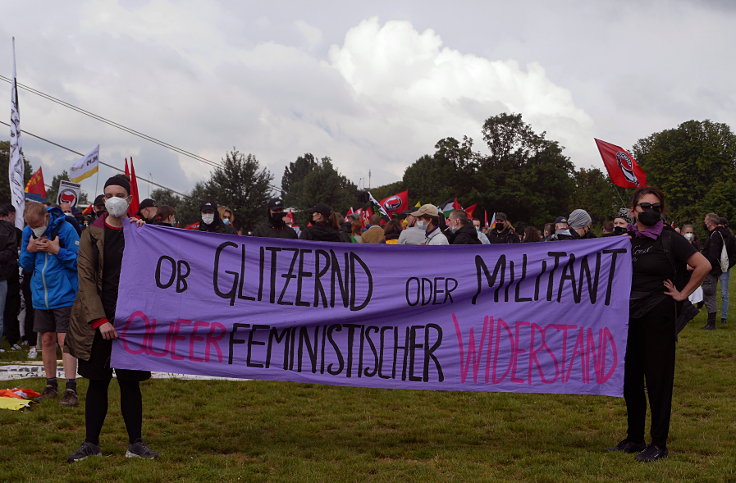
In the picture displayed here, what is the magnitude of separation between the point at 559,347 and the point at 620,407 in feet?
7.72

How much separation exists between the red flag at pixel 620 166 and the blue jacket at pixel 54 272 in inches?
260

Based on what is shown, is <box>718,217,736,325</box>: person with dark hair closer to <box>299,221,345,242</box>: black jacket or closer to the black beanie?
<box>299,221,345,242</box>: black jacket

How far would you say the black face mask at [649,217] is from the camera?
5.65m

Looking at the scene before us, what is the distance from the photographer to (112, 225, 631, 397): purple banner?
19.3 feet

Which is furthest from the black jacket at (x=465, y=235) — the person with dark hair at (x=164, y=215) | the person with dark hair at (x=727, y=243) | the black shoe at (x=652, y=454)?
the person with dark hair at (x=727, y=243)

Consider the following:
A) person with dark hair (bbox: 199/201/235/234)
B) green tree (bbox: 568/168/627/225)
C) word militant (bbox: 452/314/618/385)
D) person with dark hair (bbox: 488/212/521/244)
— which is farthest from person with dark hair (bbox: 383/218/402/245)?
green tree (bbox: 568/168/627/225)

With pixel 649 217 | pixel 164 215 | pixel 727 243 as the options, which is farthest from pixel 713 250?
pixel 164 215

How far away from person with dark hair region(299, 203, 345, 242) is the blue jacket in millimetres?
2641

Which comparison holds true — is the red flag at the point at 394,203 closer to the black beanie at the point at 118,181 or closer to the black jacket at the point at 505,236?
the black jacket at the point at 505,236

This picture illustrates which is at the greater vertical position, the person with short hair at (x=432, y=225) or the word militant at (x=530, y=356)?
the person with short hair at (x=432, y=225)

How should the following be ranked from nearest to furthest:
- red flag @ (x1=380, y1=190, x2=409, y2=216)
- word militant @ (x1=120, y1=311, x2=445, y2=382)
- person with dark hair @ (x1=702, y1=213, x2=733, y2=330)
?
word militant @ (x1=120, y1=311, x2=445, y2=382) < person with dark hair @ (x1=702, y1=213, x2=733, y2=330) < red flag @ (x1=380, y1=190, x2=409, y2=216)

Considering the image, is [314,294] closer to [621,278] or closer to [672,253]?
[621,278]

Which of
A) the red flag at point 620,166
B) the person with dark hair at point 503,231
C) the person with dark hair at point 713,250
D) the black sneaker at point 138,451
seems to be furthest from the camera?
the person with dark hair at point 713,250

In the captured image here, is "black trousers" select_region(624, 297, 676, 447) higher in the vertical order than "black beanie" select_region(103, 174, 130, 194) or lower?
lower
